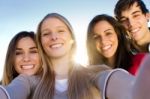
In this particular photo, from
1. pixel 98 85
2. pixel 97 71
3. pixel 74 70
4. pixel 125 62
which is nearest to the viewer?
pixel 98 85

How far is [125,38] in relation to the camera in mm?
3623

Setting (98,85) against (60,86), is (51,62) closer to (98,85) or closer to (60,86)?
(60,86)

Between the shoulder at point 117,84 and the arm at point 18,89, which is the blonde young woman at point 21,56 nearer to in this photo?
the arm at point 18,89

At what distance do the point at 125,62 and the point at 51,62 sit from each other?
1.03 metres

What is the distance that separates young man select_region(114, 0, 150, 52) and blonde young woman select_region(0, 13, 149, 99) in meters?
1.27

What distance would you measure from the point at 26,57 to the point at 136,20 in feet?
5.12

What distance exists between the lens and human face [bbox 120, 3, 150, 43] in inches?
149

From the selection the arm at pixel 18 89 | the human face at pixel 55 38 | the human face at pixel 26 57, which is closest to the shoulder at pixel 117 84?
the arm at pixel 18 89

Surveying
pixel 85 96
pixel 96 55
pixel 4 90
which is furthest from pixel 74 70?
pixel 96 55

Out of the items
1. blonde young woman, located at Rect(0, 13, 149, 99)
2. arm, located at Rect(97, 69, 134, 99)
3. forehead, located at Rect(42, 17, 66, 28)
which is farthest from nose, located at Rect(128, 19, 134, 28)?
arm, located at Rect(97, 69, 134, 99)

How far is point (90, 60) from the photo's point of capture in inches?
150

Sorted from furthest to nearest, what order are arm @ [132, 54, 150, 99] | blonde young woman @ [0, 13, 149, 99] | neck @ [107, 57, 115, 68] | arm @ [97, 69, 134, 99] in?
neck @ [107, 57, 115, 68]
blonde young woman @ [0, 13, 149, 99]
arm @ [97, 69, 134, 99]
arm @ [132, 54, 150, 99]

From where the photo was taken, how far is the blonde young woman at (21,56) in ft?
11.0

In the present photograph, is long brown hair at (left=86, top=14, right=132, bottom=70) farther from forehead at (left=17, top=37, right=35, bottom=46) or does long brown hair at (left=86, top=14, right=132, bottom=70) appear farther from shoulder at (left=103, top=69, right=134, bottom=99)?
shoulder at (left=103, top=69, right=134, bottom=99)
